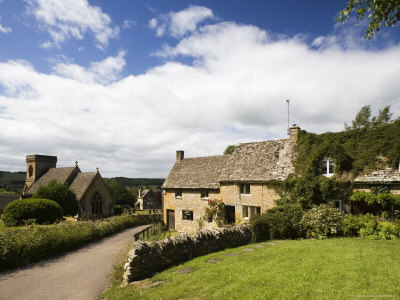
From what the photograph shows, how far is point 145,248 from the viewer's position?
11.5 metres

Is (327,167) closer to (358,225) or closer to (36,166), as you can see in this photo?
(358,225)

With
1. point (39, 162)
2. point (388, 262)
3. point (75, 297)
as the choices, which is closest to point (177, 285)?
→ point (75, 297)

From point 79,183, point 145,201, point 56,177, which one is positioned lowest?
point 145,201

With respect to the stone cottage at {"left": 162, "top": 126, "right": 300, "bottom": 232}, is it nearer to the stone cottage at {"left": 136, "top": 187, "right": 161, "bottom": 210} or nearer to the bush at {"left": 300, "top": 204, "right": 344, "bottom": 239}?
the bush at {"left": 300, "top": 204, "right": 344, "bottom": 239}

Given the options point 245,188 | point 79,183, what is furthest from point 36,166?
point 245,188

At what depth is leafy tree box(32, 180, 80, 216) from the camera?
36.9 meters

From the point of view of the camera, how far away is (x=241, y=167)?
27219 millimetres

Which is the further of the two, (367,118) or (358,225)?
(367,118)

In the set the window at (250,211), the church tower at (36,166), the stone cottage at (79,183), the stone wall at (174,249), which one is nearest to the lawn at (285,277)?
the stone wall at (174,249)

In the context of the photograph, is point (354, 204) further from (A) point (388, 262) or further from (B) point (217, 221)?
(B) point (217, 221)

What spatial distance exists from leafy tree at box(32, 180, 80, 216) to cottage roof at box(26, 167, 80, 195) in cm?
793

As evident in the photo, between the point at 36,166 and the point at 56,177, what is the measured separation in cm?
796

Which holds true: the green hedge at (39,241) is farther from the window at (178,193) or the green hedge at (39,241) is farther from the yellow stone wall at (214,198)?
the window at (178,193)

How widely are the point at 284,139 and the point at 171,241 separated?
1869 centimetres
